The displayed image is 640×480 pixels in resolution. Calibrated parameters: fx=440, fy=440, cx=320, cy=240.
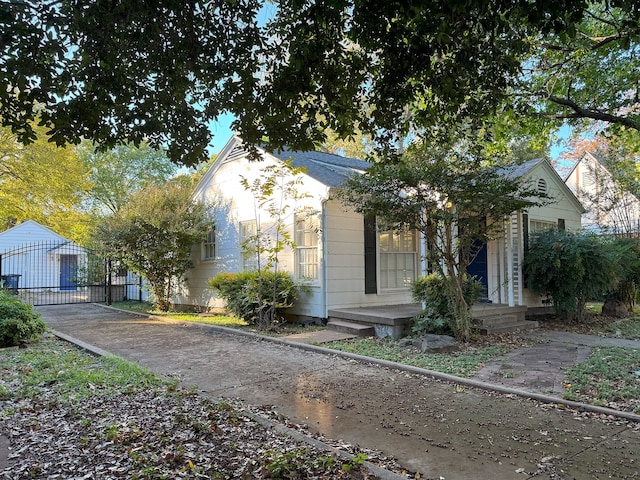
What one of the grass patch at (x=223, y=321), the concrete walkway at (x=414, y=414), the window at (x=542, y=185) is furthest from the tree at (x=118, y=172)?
the concrete walkway at (x=414, y=414)

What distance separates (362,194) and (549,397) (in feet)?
13.9

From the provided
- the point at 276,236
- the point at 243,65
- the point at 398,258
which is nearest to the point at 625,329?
the point at 398,258

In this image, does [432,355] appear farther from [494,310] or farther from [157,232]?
[157,232]

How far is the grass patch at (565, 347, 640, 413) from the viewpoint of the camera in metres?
4.69

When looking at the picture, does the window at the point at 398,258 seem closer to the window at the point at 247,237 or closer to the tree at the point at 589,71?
the window at the point at 247,237

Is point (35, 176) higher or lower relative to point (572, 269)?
higher

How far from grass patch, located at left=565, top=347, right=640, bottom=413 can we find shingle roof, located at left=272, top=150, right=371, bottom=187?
5.18 metres

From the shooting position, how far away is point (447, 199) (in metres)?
7.17

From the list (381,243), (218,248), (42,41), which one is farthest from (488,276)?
(42,41)

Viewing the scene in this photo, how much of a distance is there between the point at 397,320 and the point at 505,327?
2.35 m

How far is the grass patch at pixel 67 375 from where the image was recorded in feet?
16.0

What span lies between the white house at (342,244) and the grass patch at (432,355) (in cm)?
195

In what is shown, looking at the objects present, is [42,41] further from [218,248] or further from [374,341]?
[218,248]

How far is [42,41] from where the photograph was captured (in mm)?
3484
